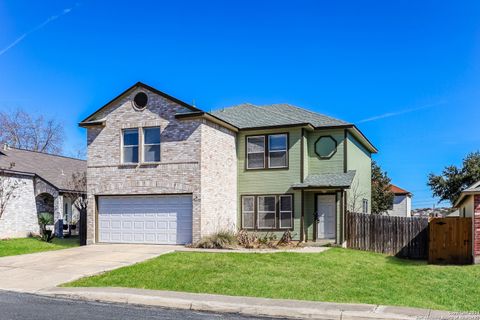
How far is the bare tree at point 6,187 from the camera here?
25.5 m

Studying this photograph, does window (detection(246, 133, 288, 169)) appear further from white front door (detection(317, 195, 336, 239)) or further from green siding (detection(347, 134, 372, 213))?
green siding (detection(347, 134, 372, 213))

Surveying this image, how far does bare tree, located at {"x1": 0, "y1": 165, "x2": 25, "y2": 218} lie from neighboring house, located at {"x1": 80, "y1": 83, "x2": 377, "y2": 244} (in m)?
5.82

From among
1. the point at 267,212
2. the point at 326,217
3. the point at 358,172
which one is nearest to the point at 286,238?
the point at 267,212

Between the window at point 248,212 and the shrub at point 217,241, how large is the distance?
3.05m

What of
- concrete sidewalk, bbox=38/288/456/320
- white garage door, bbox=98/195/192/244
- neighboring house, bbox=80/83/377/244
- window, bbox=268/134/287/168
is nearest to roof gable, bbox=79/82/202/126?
neighboring house, bbox=80/83/377/244

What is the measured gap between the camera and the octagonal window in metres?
23.7

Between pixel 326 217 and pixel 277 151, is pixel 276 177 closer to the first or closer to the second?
pixel 277 151

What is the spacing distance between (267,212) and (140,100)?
7809mm

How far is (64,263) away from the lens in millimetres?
16750

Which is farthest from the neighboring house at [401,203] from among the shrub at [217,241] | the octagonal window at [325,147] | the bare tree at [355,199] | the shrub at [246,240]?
the shrub at [217,241]

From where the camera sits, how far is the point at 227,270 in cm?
1485

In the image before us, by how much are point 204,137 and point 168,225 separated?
13.4ft

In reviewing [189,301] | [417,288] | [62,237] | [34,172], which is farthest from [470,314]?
[34,172]

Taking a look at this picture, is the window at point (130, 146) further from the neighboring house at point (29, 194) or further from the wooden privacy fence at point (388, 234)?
the wooden privacy fence at point (388, 234)
